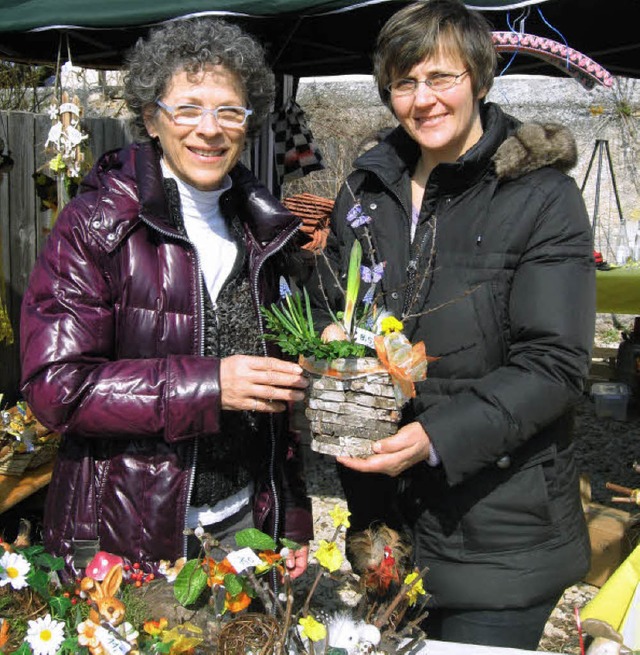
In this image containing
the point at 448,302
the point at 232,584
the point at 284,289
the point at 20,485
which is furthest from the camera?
the point at 20,485

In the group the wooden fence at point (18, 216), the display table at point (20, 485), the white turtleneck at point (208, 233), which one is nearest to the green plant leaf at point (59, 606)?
the white turtleneck at point (208, 233)

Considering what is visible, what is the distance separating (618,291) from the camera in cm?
509

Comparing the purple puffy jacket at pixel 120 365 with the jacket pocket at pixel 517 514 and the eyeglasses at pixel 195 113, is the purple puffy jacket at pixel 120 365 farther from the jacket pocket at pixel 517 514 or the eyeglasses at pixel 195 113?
the jacket pocket at pixel 517 514

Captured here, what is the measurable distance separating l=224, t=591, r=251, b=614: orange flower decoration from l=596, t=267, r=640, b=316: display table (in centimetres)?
420

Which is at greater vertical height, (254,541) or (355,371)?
(355,371)

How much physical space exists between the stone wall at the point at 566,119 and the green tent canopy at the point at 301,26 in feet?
12.8

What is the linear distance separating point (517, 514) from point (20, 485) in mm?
2437

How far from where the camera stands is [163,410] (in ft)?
5.35

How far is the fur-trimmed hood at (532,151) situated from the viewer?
1.76 metres

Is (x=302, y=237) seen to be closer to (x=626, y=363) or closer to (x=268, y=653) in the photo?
(x=268, y=653)

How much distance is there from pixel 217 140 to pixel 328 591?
2617 millimetres

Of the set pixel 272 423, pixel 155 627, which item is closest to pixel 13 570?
pixel 155 627

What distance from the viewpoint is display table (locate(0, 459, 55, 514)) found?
3256 millimetres

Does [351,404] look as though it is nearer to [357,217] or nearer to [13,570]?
[357,217]
